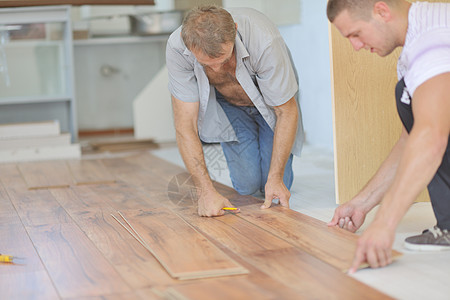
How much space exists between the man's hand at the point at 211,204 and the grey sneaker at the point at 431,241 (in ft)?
2.43

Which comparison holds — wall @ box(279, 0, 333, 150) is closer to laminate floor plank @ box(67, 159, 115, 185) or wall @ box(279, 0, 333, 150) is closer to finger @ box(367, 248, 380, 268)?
laminate floor plank @ box(67, 159, 115, 185)

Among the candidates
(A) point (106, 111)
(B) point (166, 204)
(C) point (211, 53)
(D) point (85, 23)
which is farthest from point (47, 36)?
(C) point (211, 53)

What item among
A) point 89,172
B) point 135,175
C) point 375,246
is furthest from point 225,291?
point 89,172

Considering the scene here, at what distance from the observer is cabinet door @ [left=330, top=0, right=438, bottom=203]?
254cm

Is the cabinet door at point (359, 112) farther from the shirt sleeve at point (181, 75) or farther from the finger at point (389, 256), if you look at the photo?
the finger at point (389, 256)

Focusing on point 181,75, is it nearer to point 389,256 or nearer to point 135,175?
point 389,256

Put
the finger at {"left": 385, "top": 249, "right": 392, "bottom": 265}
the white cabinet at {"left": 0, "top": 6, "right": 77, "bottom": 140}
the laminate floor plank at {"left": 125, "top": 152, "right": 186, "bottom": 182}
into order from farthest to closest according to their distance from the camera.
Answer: the white cabinet at {"left": 0, "top": 6, "right": 77, "bottom": 140}, the laminate floor plank at {"left": 125, "top": 152, "right": 186, "bottom": 182}, the finger at {"left": 385, "top": 249, "right": 392, "bottom": 265}

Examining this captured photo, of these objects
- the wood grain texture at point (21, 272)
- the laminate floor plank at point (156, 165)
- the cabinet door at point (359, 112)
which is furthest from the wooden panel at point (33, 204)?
the cabinet door at point (359, 112)

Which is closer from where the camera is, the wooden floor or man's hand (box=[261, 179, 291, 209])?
the wooden floor

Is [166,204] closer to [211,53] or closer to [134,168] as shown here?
[211,53]

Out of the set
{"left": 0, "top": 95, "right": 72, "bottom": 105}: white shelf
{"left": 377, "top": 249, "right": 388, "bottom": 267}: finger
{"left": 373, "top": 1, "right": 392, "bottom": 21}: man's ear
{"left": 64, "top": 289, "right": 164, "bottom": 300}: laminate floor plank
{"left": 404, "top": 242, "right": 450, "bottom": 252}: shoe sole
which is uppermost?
{"left": 373, "top": 1, "right": 392, "bottom": 21}: man's ear

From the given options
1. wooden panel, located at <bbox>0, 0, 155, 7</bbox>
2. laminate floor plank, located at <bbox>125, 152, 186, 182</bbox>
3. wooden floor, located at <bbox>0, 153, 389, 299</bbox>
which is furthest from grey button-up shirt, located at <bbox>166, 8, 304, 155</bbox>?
wooden panel, located at <bbox>0, 0, 155, 7</bbox>

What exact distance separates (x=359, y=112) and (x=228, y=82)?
0.58 metres

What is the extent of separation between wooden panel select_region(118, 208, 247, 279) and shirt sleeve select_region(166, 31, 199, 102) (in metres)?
0.50
